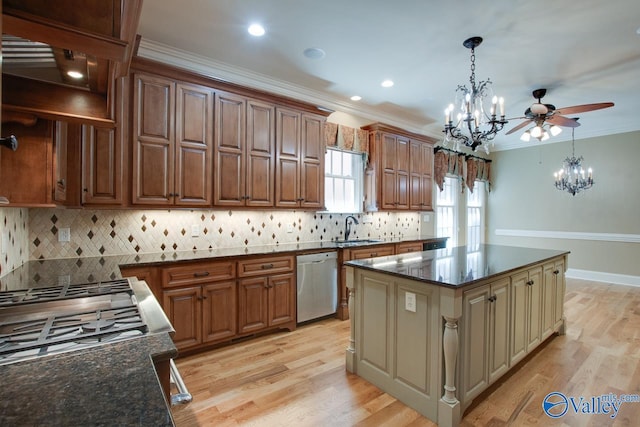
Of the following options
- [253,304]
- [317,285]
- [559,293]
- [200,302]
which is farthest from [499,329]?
[200,302]

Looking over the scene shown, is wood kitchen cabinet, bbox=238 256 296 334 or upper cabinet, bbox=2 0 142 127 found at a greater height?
upper cabinet, bbox=2 0 142 127

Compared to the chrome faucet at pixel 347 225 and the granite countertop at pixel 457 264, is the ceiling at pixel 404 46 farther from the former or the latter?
the granite countertop at pixel 457 264

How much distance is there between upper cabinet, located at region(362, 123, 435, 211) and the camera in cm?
471

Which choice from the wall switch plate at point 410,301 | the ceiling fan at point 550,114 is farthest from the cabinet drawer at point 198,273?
the ceiling fan at point 550,114

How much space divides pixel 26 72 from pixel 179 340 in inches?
87.1

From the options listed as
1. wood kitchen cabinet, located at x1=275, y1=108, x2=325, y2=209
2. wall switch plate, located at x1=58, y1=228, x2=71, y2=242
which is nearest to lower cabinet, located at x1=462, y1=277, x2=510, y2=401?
wood kitchen cabinet, located at x1=275, y1=108, x2=325, y2=209

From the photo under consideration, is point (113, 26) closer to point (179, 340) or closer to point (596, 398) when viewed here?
point (179, 340)

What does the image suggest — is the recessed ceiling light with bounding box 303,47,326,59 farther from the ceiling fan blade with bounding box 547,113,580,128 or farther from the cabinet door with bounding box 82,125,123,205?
the ceiling fan blade with bounding box 547,113,580,128

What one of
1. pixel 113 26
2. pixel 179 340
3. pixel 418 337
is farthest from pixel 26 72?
pixel 418 337

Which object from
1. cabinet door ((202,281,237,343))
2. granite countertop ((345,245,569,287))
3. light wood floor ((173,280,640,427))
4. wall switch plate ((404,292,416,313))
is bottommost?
light wood floor ((173,280,640,427))

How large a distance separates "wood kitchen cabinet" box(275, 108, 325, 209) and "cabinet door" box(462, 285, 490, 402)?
225cm

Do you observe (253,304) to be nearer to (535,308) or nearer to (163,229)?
(163,229)

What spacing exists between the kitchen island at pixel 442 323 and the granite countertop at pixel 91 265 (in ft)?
4.03

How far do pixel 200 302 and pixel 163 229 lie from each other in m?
0.87
